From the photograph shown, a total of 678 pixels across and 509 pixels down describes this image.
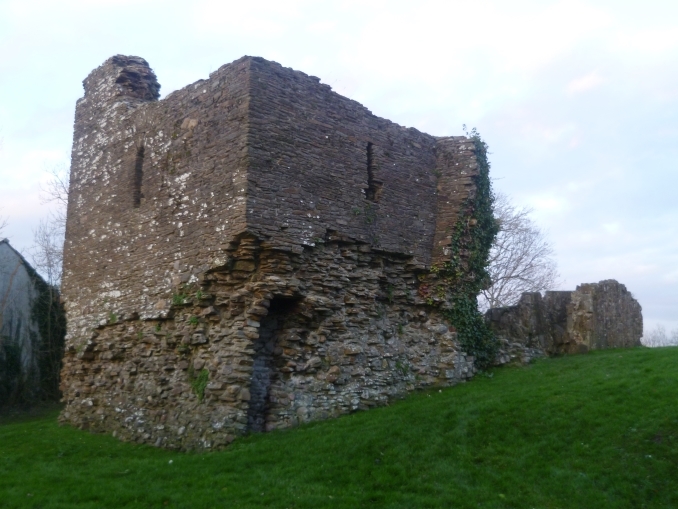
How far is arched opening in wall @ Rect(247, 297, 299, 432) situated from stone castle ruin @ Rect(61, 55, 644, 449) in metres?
0.03

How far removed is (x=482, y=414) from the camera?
12.1 metres

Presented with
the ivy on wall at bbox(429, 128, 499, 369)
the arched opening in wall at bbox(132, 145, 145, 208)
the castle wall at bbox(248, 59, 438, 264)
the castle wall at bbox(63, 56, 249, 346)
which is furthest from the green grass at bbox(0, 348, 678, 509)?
the arched opening in wall at bbox(132, 145, 145, 208)

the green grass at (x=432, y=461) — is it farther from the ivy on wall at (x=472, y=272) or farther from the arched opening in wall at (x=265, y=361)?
the ivy on wall at (x=472, y=272)

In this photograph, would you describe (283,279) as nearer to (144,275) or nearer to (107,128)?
(144,275)

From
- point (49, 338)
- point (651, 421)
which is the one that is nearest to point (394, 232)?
point (651, 421)

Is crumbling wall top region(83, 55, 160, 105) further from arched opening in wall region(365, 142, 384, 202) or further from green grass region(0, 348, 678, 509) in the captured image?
green grass region(0, 348, 678, 509)

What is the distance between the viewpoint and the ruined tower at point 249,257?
→ 42.4ft

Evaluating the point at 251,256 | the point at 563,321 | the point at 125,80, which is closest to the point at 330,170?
the point at 251,256

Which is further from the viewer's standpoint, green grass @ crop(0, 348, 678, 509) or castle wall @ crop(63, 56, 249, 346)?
castle wall @ crop(63, 56, 249, 346)

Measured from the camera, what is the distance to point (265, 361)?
13211mm

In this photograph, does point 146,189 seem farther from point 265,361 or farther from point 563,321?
point 563,321

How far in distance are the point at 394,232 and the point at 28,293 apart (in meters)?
16.6

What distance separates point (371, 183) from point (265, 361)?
4.62 meters

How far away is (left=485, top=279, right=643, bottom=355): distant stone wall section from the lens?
17.4 metres
